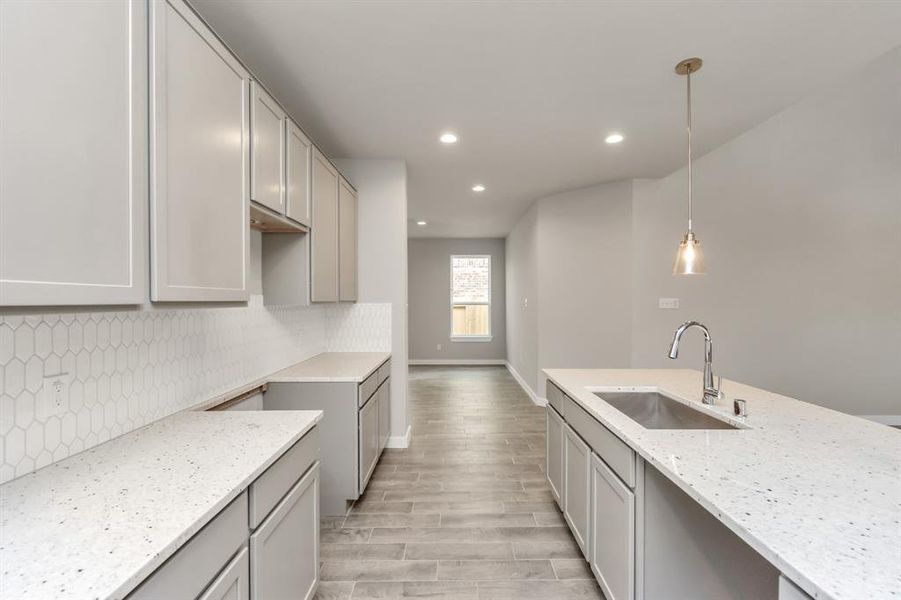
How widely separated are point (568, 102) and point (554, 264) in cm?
257

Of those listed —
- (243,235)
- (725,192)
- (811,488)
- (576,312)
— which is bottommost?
(811,488)

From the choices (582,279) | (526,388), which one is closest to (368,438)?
(582,279)

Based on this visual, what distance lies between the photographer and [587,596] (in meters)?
1.77

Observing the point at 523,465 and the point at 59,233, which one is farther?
the point at 523,465

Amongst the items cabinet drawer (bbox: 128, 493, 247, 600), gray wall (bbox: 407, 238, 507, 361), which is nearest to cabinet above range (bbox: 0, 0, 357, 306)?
cabinet drawer (bbox: 128, 493, 247, 600)

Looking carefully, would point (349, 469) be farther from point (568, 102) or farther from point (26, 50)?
point (568, 102)

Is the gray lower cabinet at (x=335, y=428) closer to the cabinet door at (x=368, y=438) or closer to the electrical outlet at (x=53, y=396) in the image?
the cabinet door at (x=368, y=438)

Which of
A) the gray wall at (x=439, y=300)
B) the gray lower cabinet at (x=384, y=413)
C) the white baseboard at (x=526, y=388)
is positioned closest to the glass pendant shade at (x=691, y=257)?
the gray lower cabinet at (x=384, y=413)

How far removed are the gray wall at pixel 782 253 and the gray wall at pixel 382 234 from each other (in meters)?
2.67

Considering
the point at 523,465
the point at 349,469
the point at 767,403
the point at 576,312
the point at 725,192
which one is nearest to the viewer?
the point at 767,403

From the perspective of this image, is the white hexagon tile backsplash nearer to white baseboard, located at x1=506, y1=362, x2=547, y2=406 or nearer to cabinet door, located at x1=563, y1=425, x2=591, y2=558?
cabinet door, located at x1=563, y1=425, x2=591, y2=558

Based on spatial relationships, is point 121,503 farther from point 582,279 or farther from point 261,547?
point 582,279

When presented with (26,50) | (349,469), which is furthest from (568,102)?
(349,469)

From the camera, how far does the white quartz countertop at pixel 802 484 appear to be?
694mm
